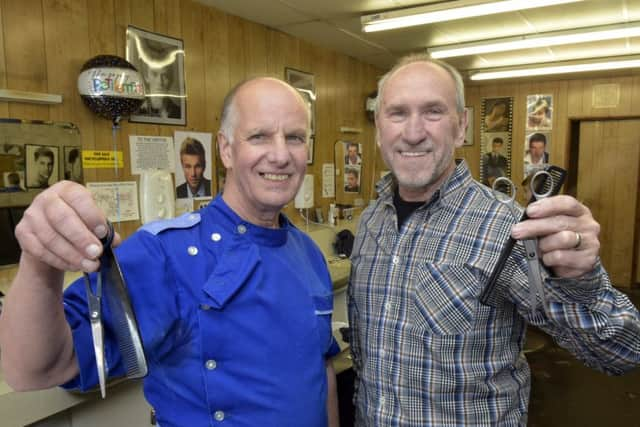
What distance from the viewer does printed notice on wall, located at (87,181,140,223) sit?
7.89 feet

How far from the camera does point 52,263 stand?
64 cm

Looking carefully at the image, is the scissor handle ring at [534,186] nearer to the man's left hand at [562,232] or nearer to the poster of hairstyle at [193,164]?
the man's left hand at [562,232]

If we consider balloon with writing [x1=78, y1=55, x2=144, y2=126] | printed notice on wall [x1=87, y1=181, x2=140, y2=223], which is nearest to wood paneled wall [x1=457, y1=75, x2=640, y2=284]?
printed notice on wall [x1=87, y1=181, x2=140, y2=223]

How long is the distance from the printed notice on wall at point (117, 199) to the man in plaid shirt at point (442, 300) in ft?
5.21

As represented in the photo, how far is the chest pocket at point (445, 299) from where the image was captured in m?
1.14

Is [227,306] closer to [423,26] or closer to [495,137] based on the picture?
[423,26]

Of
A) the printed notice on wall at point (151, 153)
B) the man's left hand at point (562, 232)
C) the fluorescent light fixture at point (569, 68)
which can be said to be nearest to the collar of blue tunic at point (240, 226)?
the man's left hand at point (562, 232)

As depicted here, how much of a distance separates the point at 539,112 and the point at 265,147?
5430 mm

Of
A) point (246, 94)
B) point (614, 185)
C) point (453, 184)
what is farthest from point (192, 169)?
point (614, 185)

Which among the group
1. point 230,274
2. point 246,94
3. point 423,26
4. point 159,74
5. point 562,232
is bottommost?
point 230,274

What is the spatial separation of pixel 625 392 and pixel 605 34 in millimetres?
2611

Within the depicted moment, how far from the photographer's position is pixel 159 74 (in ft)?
8.84

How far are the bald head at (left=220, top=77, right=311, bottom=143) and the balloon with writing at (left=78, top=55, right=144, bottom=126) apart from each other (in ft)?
4.42

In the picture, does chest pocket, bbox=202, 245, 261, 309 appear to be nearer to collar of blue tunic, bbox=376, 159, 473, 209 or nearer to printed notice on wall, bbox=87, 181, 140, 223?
collar of blue tunic, bbox=376, 159, 473, 209
